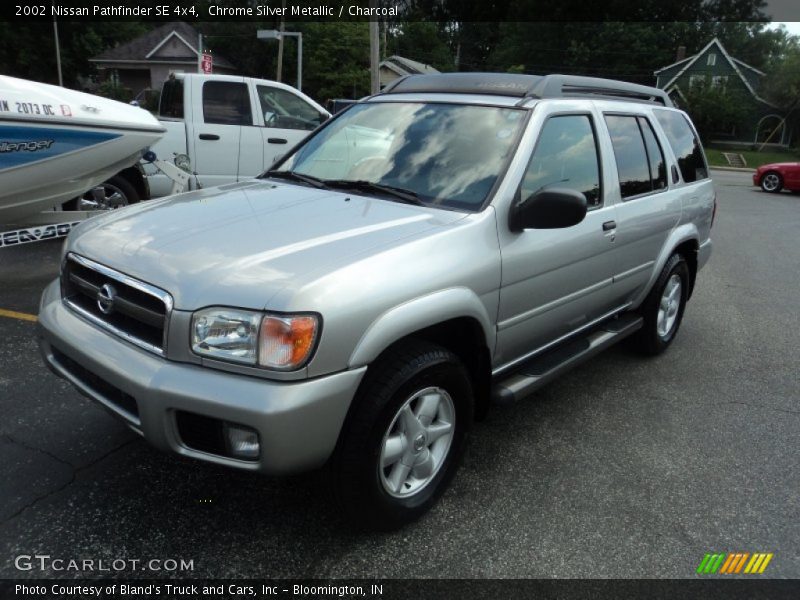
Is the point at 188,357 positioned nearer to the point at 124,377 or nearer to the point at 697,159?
the point at 124,377

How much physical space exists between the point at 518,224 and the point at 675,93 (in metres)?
52.6

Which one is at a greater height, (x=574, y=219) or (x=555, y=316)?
(x=574, y=219)

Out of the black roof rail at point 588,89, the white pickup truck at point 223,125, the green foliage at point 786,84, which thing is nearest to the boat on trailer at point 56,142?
the white pickup truck at point 223,125

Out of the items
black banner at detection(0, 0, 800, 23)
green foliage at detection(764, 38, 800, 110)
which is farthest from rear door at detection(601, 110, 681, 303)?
green foliage at detection(764, 38, 800, 110)

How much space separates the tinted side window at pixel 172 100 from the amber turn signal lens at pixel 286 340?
6810mm

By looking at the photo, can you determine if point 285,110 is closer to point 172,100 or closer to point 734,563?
point 172,100

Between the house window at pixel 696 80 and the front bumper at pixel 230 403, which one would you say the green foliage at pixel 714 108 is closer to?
the house window at pixel 696 80

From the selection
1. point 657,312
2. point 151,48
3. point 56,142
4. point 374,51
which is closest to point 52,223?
point 56,142

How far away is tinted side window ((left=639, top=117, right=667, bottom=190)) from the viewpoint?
4258 millimetres

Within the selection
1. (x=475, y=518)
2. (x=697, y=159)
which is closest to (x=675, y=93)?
(x=697, y=159)

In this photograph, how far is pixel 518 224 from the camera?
2.90 m

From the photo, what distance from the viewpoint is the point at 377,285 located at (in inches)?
90.4

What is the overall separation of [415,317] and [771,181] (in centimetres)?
2041

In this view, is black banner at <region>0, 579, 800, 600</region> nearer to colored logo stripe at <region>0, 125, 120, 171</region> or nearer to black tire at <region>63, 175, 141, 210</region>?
colored logo stripe at <region>0, 125, 120, 171</region>
